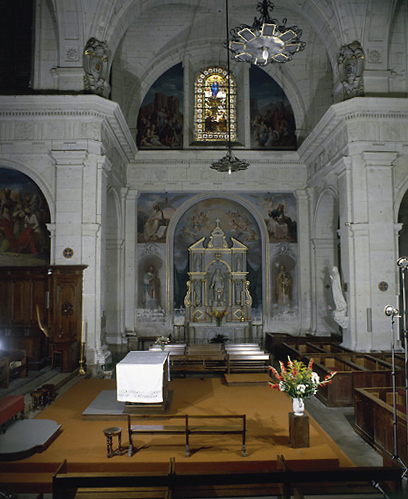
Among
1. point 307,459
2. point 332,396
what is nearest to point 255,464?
point 307,459

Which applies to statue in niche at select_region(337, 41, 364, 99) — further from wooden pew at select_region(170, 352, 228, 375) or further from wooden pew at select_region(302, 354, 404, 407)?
wooden pew at select_region(170, 352, 228, 375)

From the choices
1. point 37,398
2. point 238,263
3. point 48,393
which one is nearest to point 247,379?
point 48,393

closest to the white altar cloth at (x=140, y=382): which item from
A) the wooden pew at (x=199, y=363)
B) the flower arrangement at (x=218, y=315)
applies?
the wooden pew at (x=199, y=363)

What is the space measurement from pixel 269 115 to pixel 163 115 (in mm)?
4687

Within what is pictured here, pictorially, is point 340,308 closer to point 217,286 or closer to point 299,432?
point 217,286

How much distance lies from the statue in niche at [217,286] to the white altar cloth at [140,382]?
421 inches

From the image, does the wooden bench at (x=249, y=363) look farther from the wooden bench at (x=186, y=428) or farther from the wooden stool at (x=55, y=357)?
the wooden stool at (x=55, y=357)

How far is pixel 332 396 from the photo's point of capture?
10.0 metres

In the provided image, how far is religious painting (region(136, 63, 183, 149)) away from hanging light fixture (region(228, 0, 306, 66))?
8.83 m

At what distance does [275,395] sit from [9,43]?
13740 millimetres

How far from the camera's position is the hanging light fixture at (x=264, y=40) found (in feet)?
31.8

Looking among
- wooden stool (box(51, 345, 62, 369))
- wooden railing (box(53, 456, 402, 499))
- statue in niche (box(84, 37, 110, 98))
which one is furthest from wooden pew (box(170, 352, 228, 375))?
statue in niche (box(84, 37, 110, 98))

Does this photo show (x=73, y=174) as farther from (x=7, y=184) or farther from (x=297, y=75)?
(x=297, y=75)

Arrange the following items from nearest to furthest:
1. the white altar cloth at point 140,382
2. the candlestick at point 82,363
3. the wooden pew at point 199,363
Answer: the white altar cloth at point 140,382 → the candlestick at point 82,363 → the wooden pew at point 199,363
